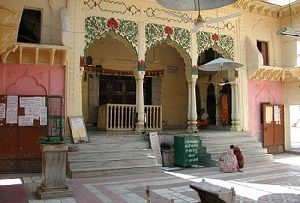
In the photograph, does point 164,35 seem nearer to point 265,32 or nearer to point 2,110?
point 265,32

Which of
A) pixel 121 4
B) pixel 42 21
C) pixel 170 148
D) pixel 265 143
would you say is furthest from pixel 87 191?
pixel 265 143

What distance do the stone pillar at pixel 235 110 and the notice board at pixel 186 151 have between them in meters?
2.95

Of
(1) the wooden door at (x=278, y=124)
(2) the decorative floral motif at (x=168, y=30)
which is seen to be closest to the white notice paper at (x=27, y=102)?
(2) the decorative floral motif at (x=168, y=30)

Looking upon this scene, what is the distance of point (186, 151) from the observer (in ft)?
34.2

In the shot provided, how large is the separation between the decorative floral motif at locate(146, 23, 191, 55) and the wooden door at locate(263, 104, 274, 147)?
4.47 metres

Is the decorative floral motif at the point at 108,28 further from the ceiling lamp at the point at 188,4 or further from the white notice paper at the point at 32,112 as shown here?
the ceiling lamp at the point at 188,4

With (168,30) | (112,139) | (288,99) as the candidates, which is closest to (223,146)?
(112,139)

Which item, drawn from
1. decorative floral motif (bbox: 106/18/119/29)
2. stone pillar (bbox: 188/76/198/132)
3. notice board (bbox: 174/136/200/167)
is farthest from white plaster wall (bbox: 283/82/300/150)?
decorative floral motif (bbox: 106/18/119/29)

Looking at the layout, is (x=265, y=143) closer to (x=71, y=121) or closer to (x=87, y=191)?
(x=71, y=121)

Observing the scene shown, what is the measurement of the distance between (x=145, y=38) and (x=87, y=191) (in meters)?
A: 5.96

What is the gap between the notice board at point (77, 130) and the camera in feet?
31.5

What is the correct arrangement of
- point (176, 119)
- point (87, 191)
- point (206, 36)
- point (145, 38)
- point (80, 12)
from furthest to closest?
point (176, 119), point (206, 36), point (145, 38), point (80, 12), point (87, 191)

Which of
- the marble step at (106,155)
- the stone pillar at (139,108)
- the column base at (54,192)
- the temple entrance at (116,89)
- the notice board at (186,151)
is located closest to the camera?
the column base at (54,192)

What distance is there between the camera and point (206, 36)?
41.1ft
